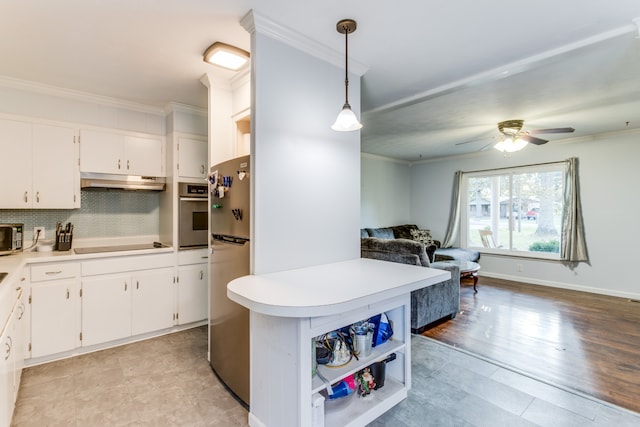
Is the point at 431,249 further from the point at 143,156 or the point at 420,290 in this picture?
the point at 143,156

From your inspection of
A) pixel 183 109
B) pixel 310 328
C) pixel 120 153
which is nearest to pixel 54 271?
pixel 120 153

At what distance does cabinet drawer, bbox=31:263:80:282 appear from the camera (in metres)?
2.46

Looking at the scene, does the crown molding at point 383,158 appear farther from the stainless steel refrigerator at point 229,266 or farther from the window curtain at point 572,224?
the stainless steel refrigerator at point 229,266

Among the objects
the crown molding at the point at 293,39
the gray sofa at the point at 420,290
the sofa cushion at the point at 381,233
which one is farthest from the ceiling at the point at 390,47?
the sofa cushion at the point at 381,233

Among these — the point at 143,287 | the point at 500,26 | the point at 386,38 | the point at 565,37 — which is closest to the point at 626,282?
the point at 565,37

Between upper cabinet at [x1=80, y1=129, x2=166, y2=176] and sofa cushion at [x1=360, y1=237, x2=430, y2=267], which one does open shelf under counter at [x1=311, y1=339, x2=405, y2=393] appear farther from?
upper cabinet at [x1=80, y1=129, x2=166, y2=176]

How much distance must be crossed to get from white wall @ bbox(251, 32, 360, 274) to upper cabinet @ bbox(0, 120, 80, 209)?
2.23 meters

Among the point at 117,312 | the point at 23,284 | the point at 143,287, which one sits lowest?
the point at 117,312

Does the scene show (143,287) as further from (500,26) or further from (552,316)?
(552,316)

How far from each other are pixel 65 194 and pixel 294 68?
2.53 metres

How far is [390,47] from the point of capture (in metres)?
2.10

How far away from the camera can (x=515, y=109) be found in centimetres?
338

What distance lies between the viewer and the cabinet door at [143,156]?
3.18m

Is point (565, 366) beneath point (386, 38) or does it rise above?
beneath
